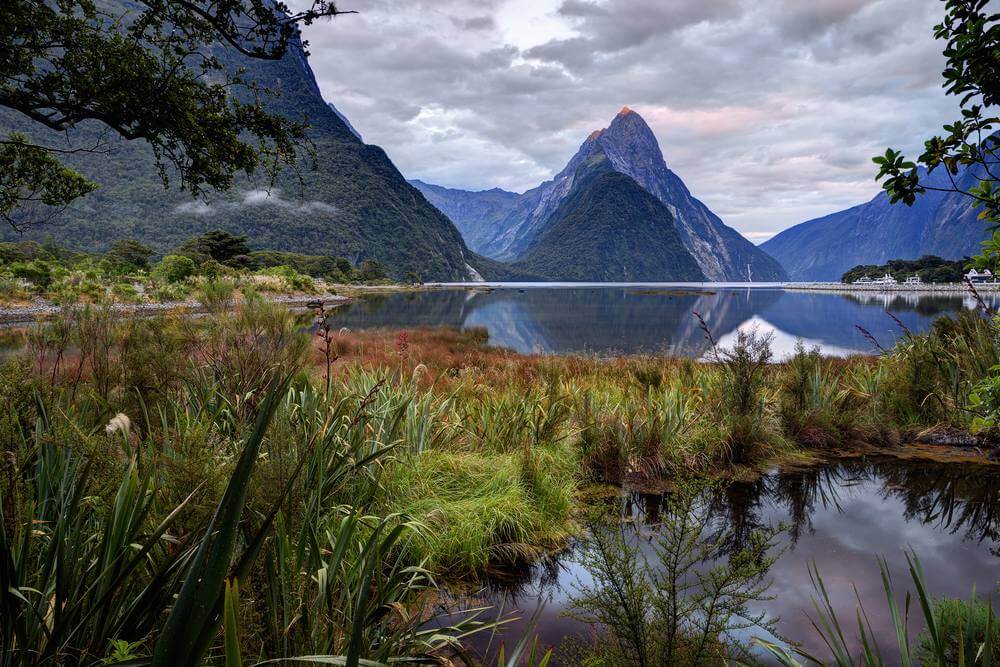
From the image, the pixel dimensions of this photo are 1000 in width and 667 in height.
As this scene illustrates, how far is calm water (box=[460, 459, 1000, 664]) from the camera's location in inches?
144

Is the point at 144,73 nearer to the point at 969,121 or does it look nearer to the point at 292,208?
the point at 969,121

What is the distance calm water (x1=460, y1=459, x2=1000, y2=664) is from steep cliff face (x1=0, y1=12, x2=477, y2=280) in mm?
68204

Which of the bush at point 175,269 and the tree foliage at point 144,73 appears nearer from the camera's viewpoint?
the tree foliage at point 144,73

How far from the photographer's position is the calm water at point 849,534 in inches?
144

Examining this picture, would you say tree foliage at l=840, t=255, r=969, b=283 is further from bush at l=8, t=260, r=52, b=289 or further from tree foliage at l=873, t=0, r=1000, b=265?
bush at l=8, t=260, r=52, b=289

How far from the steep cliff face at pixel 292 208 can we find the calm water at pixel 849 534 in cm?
6820

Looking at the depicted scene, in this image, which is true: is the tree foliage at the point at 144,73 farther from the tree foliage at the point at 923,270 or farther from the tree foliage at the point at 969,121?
the tree foliage at the point at 923,270

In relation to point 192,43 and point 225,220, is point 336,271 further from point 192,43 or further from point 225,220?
point 192,43

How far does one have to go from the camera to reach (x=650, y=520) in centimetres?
509

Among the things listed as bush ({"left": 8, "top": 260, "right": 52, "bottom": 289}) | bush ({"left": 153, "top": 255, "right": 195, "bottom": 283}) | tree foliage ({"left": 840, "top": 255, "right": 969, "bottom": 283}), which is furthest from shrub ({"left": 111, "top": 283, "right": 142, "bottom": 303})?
tree foliage ({"left": 840, "top": 255, "right": 969, "bottom": 283})

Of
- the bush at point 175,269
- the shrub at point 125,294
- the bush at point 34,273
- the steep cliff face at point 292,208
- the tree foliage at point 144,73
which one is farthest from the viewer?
the steep cliff face at point 292,208

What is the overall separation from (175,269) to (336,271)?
55.3 m

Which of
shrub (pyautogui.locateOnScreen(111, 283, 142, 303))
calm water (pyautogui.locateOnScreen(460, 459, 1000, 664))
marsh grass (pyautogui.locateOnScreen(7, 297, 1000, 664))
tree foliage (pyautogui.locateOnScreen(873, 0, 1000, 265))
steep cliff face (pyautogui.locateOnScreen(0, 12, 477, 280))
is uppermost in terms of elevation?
steep cliff face (pyautogui.locateOnScreen(0, 12, 477, 280))

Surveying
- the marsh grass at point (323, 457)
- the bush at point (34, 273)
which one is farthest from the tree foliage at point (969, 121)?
the bush at point (34, 273)
